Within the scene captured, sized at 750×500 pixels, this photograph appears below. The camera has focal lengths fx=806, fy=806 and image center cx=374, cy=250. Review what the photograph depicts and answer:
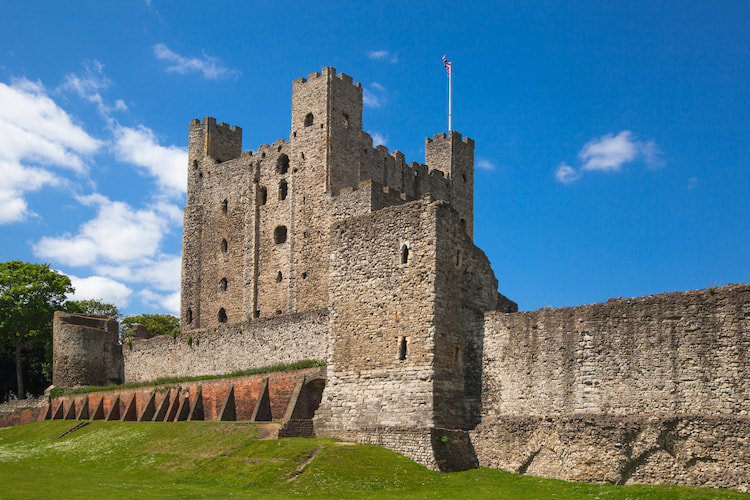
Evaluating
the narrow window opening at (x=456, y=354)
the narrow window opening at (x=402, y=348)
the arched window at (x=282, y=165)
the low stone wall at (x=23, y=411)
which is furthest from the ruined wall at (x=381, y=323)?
the low stone wall at (x=23, y=411)

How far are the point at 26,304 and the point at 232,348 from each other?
2370cm

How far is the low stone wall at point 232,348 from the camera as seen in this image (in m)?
36.8

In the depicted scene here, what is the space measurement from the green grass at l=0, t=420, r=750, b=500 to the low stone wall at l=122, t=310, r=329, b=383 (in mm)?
5836

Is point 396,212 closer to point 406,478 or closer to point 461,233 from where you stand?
point 461,233

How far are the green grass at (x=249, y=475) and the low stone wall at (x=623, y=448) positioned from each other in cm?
57

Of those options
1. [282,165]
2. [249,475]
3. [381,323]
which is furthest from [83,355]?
[381,323]

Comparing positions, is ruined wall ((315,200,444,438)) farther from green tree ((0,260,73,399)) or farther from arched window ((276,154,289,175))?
green tree ((0,260,73,399))

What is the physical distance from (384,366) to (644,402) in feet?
28.5

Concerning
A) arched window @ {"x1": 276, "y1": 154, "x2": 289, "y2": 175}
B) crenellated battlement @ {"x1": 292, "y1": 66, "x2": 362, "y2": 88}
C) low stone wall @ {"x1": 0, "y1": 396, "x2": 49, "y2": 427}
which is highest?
crenellated battlement @ {"x1": 292, "y1": 66, "x2": 362, "y2": 88}

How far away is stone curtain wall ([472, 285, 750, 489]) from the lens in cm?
2094

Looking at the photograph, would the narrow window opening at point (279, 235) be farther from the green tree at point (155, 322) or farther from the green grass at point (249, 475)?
the green tree at point (155, 322)

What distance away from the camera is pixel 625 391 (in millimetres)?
22844

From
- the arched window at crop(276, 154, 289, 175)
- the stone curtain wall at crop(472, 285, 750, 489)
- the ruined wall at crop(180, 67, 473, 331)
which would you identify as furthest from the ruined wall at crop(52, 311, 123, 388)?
the stone curtain wall at crop(472, 285, 750, 489)

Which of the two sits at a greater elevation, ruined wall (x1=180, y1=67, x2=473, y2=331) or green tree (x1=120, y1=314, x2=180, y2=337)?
ruined wall (x1=180, y1=67, x2=473, y2=331)
